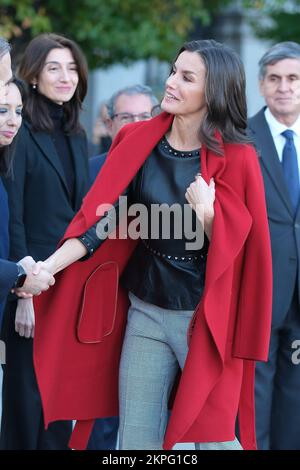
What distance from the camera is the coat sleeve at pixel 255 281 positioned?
13.3 feet

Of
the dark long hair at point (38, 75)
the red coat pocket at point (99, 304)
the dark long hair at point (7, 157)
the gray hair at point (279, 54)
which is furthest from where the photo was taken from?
the gray hair at point (279, 54)

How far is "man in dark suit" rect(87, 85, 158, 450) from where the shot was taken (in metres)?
5.70

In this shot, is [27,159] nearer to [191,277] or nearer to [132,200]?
[132,200]

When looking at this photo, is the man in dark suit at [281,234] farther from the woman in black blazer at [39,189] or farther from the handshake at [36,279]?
the handshake at [36,279]

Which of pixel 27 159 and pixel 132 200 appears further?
pixel 27 159

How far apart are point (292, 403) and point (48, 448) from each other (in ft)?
4.34

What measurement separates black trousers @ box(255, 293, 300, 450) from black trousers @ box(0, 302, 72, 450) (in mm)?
1177

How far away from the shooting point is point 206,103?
4055 mm

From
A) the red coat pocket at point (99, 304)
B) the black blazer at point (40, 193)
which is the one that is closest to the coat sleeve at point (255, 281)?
the red coat pocket at point (99, 304)

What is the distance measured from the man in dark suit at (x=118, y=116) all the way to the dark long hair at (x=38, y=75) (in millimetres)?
462

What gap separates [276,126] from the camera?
5488 mm

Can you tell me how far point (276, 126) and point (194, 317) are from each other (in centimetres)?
178

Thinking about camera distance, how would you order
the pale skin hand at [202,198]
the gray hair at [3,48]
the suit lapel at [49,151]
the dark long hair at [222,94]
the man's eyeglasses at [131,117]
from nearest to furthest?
the pale skin hand at [202,198] → the dark long hair at [222,94] → the gray hair at [3,48] → the suit lapel at [49,151] → the man's eyeglasses at [131,117]

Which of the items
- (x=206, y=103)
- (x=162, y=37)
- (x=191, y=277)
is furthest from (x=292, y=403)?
(x=162, y=37)
